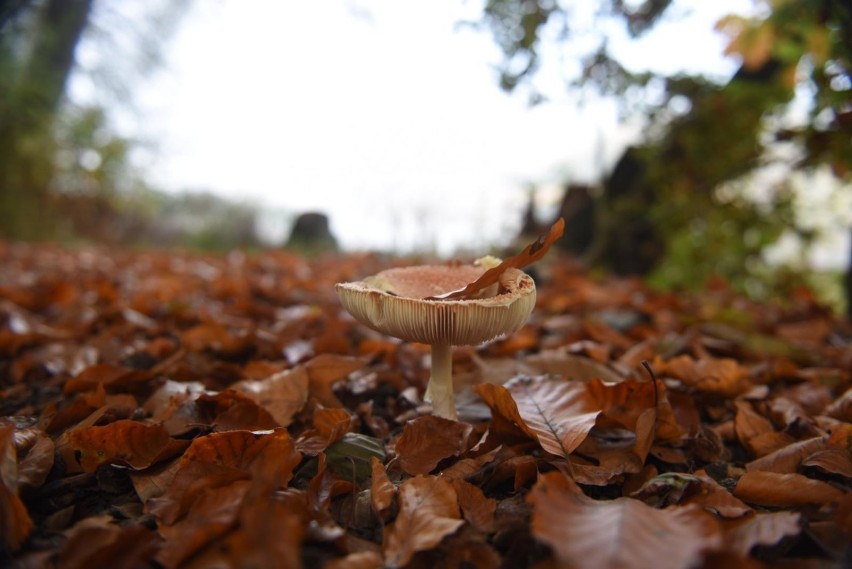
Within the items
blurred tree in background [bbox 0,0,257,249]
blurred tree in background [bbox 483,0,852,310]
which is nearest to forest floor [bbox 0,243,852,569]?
blurred tree in background [bbox 483,0,852,310]

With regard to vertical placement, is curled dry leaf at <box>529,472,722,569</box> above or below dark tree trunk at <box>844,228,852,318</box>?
below

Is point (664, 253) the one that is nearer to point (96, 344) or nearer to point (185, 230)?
point (96, 344)

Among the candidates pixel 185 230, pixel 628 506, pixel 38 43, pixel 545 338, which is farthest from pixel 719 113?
pixel 185 230

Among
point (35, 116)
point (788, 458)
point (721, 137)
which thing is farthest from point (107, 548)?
point (35, 116)

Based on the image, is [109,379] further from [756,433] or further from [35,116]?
[35,116]

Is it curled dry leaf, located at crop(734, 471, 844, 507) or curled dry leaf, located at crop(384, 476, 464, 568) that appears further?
curled dry leaf, located at crop(734, 471, 844, 507)

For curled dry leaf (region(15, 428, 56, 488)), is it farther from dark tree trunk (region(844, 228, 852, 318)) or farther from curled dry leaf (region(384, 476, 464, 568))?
dark tree trunk (region(844, 228, 852, 318))
